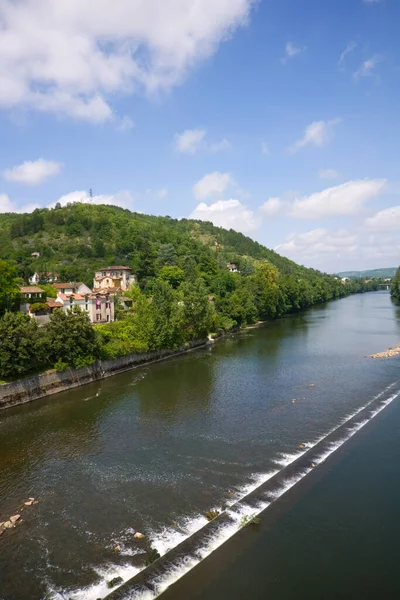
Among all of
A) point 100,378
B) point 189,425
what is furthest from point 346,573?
point 100,378

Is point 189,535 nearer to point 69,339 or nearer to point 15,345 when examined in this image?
point 15,345

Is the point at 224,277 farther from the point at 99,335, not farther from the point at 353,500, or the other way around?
the point at 353,500

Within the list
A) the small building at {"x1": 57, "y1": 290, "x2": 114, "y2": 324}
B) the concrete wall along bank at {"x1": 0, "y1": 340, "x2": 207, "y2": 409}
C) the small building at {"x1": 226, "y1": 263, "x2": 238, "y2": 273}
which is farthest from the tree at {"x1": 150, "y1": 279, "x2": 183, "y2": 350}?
the small building at {"x1": 226, "y1": 263, "x2": 238, "y2": 273}

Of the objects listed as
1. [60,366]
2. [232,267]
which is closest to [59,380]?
[60,366]

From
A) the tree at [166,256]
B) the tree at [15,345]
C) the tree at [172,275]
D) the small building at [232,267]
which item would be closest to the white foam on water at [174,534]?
the tree at [15,345]

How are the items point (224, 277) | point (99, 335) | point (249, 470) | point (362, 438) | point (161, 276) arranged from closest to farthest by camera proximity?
point (249, 470) → point (362, 438) → point (99, 335) → point (161, 276) → point (224, 277)
